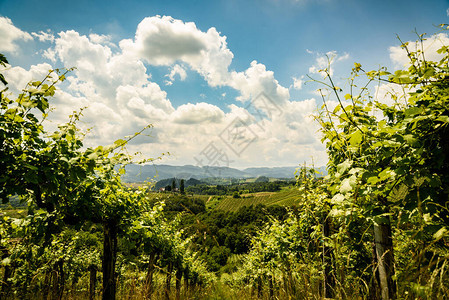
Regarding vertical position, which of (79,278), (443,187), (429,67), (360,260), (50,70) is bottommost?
(79,278)

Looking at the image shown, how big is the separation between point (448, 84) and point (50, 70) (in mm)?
4133

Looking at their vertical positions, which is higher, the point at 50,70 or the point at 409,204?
the point at 50,70

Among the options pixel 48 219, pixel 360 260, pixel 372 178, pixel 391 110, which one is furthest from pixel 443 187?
pixel 360 260

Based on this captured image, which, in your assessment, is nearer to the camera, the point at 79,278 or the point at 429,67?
the point at 429,67

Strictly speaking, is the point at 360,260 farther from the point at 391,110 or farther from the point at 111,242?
the point at 111,242

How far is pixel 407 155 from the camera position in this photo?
5.82 feet

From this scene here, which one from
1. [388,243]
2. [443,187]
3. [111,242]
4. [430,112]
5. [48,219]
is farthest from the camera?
[111,242]

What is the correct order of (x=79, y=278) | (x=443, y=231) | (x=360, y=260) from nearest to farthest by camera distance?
1. (x=443, y=231)
2. (x=360, y=260)
3. (x=79, y=278)

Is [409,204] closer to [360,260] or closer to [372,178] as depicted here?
[372,178]

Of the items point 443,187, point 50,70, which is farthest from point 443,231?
point 50,70

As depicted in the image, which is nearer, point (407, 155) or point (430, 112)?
point (430, 112)

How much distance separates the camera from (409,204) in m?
1.75

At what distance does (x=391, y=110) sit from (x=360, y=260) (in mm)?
6778

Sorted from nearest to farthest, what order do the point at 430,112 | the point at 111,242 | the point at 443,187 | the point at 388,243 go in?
the point at 430,112 < the point at 443,187 < the point at 388,243 < the point at 111,242
